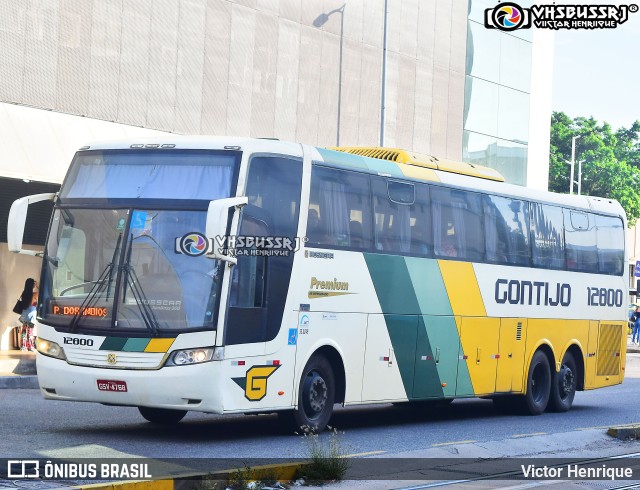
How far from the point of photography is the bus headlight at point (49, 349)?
42.5ft

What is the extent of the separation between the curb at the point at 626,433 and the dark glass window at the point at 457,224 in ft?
10.8

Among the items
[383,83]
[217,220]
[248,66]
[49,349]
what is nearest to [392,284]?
[217,220]

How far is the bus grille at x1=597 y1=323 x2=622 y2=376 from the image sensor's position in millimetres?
21172

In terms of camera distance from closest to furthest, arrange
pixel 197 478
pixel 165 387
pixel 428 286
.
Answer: pixel 197 478 → pixel 165 387 → pixel 428 286

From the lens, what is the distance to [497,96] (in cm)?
4091

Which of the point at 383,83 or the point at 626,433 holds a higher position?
the point at 383,83

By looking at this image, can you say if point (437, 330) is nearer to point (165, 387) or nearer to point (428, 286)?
point (428, 286)

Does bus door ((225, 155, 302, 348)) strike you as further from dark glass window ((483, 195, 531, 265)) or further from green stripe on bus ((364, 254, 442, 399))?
dark glass window ((483, 195, 531, 265))

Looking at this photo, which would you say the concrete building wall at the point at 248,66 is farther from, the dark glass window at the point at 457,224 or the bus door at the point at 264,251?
the bus door at the point at 264,251

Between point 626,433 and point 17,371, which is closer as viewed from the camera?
point 626,433

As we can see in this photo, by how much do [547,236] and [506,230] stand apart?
140 cm

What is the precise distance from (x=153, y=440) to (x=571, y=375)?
Answer: 376 inches

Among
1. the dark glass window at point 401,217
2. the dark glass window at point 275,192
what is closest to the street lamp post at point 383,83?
the dark glass window at point 401,217

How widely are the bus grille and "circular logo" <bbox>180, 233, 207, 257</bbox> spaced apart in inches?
417
